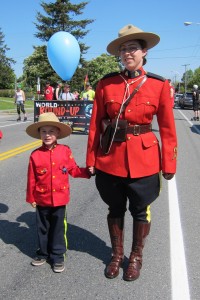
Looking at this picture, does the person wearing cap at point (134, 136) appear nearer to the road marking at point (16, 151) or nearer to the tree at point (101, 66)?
the road marking at point (16, 151)

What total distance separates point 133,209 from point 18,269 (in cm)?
115

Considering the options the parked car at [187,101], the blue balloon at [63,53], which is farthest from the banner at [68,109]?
the parked car at [187,101]

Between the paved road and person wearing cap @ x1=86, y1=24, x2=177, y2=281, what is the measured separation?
215 millimetres

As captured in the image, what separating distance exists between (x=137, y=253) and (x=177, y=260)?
0.49 m

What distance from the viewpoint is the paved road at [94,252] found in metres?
3.16

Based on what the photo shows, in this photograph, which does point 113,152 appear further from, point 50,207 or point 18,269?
point 18,269

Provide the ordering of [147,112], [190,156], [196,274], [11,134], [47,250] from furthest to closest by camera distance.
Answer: [11,134] → [190,156] → [47,250] → [196,274] → [147,112]

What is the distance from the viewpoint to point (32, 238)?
4242 millimetres

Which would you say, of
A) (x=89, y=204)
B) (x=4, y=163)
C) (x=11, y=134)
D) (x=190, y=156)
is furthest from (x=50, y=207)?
(x=11, y=134)

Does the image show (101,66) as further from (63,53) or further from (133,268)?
(133,268)

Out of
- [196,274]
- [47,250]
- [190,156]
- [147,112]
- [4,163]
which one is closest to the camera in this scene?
[147,112]

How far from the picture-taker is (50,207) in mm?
3582

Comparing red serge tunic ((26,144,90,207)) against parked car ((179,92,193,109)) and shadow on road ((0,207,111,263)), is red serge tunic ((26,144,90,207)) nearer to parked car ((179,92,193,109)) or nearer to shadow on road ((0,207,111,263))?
shadow on road ((0,207,111,263))

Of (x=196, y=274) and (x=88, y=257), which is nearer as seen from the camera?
(x=196, y=274)
